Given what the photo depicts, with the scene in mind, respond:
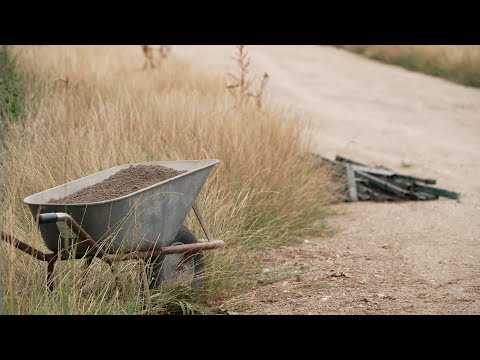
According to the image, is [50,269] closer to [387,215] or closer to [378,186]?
[387,215]

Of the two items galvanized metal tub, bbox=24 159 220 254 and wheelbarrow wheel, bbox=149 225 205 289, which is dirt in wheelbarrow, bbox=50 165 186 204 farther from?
wheelbarrow wheel, bbox=149 225 205 289

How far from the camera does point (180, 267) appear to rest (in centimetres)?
457

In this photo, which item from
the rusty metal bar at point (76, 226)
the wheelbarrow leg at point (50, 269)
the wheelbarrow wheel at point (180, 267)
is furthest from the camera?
the wheelbarrow wheel at point (180, 267)

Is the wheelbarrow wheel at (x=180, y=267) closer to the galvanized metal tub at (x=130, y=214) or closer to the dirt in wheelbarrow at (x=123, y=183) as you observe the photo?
the galvanized metal tub at (x=130, y=214)

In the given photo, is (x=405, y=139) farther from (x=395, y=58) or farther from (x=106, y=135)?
(x=395, y=58)

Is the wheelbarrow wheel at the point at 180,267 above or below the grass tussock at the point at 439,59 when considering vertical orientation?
below

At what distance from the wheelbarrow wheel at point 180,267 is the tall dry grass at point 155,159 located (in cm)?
8

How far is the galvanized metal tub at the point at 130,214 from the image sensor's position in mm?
3900

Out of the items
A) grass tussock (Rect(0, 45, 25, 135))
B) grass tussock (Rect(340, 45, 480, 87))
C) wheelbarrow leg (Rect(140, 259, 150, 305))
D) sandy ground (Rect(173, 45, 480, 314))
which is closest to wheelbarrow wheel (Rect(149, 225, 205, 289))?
wheelbarrow leg (Rect(140, 259, 150, 305))

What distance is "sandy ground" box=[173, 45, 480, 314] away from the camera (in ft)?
15.3

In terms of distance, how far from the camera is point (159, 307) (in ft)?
14.1

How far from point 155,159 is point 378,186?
313 centimetres

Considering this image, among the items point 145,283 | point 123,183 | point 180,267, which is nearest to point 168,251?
point 145,283

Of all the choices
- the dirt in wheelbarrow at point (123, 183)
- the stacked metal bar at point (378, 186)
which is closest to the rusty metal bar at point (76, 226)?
the dirt in wheelbarrow at point (123, 183)
